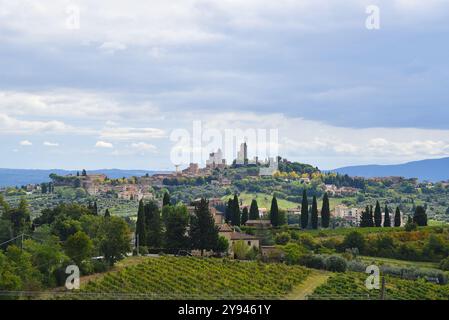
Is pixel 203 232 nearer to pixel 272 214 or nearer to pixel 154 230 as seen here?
pixel 154 230

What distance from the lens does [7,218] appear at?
52.8m

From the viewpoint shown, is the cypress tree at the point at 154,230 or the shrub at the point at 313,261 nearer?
the shrub at the point at 313,261

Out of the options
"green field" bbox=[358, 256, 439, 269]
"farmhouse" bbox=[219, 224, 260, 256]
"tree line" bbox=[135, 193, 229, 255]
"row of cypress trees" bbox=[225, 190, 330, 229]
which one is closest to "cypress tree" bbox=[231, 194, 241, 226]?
"row of cypress trees" bbox=[225, 190, 330, 229]

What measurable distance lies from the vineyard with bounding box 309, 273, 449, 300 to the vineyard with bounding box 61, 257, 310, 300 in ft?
6.03

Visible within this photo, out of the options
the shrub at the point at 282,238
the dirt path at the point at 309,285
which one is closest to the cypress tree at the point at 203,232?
Answer: the dirt path at the point at 309,285

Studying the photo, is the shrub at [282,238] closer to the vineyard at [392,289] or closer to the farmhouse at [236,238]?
the farmhouse at [236,238]

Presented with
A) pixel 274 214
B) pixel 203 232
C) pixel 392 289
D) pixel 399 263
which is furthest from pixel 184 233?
pixel 274 214

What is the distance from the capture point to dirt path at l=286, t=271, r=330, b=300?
28603 mm

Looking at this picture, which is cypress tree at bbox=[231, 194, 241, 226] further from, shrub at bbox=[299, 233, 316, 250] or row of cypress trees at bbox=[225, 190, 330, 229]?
shrub at bbox=[299, 233, 316, 250]

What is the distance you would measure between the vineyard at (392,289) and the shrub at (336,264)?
269 cm

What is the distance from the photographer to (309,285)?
106 feet

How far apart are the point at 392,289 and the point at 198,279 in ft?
30.8

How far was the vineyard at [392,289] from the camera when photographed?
29525mm

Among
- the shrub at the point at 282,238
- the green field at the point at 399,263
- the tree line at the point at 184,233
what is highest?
the tree line at the point at 184,233
